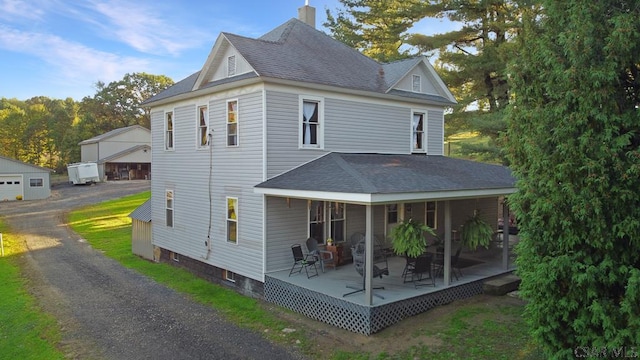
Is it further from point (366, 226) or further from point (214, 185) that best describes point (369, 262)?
point (214, 185)

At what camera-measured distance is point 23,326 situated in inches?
411

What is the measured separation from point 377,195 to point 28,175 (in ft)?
129

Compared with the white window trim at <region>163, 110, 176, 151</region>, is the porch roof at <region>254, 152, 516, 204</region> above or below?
below

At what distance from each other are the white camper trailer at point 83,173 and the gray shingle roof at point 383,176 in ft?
133

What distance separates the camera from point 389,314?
30.7 feet

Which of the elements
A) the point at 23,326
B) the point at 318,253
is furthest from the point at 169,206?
the point at 318,253

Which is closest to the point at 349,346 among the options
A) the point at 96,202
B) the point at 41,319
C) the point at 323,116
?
the point at 323,116

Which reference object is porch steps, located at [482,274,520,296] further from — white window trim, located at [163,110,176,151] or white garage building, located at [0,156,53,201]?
white garage building, located at [0,156,53,201]

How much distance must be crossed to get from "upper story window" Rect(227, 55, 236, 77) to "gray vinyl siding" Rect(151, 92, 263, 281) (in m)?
0.90

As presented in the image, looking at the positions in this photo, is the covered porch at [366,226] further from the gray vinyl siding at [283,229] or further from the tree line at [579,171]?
the tree line at [579,171]

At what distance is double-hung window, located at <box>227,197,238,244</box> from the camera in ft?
41.4

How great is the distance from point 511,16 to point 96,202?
32950 millimetres

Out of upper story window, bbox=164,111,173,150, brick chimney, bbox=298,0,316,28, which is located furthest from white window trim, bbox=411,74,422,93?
upper story window, bbox=164,111,173,150

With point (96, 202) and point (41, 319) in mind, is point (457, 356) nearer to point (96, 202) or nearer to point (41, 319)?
point (41, 319)
